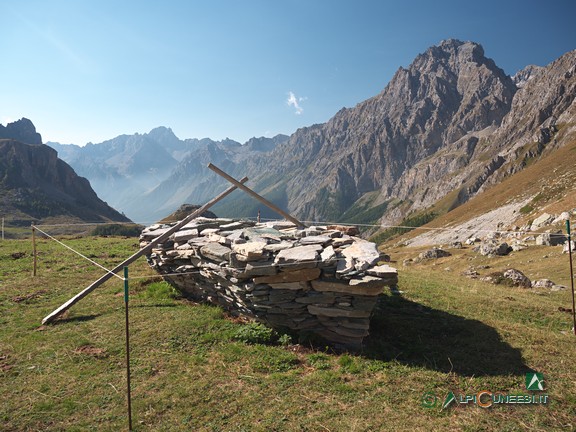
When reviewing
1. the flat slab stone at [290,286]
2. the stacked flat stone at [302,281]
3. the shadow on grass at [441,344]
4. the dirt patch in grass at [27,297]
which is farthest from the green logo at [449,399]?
the dirt patch in grass at [27,297]

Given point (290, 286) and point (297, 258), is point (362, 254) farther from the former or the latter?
point (290, 286)

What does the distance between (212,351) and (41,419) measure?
174 inches

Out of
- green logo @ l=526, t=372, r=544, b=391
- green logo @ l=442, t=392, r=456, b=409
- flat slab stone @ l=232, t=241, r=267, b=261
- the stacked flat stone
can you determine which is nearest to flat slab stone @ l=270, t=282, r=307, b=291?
the stacked flat stone

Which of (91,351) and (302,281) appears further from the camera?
(302,281)

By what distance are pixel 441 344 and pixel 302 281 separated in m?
5.16

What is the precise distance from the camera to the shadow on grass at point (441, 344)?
373 inches

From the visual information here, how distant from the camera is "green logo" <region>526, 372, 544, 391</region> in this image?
830cm

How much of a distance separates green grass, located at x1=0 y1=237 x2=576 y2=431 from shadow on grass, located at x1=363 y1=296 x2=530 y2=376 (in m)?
0.05

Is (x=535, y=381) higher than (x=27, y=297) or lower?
lower

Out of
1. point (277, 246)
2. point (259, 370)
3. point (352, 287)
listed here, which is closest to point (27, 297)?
point (277, 246)

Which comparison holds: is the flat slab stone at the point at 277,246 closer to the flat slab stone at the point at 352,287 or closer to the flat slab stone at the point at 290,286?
the flat slab stone at the point at 290,286

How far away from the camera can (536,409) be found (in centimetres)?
755

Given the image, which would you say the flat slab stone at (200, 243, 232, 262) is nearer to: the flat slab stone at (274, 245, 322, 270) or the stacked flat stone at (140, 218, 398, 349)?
the stacked flat stone at (140, 218, 398, 349)

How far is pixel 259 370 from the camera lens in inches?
371
